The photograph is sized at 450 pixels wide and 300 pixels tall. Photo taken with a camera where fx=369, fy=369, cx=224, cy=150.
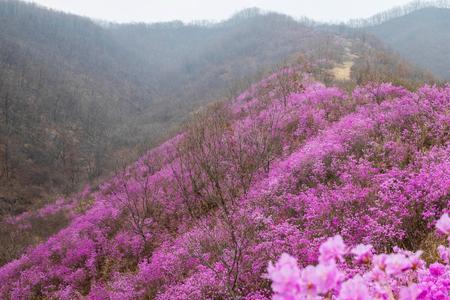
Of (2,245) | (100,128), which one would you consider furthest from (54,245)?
(100,128)

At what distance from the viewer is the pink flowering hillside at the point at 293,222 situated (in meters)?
3.05

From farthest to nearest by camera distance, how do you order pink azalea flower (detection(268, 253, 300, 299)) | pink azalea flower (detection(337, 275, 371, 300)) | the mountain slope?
the mountain slope → pink azalea flower (detection(337, 275, 371, 300)) → pink azalea flower (detection(268, 253, 300, 299))

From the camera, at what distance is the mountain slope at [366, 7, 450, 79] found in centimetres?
10362

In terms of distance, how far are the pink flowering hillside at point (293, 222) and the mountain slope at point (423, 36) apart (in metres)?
84.6

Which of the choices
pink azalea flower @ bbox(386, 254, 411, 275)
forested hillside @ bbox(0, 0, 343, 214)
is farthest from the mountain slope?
pink azalea flower @ bbox(386, 254, 411, 275)

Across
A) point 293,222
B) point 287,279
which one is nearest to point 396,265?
point 287,279

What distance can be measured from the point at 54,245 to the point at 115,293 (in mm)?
8415

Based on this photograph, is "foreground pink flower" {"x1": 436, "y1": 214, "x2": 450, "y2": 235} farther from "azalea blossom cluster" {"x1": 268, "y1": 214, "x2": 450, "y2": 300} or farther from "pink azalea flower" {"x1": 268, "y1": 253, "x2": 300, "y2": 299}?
"pink azalea flower" {"x1": 268, "y1": 253, "x2": 300, "y2": 299}

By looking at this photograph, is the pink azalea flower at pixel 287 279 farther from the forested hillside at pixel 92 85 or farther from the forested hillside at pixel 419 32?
the forested hillside at pixel 419 32

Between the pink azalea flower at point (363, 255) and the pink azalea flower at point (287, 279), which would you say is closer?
the pink azalea flower at point (287, 279)

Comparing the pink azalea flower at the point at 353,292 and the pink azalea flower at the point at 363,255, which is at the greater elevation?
the pink azalea flower at the point at 363,255

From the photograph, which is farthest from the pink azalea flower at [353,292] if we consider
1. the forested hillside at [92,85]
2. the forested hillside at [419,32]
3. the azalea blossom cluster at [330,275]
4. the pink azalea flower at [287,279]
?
the forested hillside at [419,32]

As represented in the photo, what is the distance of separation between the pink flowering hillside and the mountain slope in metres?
84.6

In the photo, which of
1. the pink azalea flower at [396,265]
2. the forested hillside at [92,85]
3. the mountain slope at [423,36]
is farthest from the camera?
the mountain slope at [423,36]
